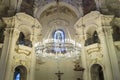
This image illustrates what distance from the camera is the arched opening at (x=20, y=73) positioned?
12.9 m

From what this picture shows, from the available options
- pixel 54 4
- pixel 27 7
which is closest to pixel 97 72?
pixel 54 4

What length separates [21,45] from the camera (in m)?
12.7

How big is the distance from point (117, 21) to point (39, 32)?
6.08 meters

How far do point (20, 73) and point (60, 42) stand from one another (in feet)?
12.6

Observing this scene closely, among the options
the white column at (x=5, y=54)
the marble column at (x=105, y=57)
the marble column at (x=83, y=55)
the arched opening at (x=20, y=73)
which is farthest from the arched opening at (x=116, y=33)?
the white column at (x=5, y=54)

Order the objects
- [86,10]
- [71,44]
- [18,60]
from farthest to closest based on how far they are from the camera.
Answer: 1. [86,10]
2. [18,60]
3. [71,44]

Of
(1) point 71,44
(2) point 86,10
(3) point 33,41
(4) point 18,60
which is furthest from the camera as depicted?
(2) point 86,10

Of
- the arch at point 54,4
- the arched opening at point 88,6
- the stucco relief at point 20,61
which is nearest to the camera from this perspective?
the stucco relief at point 20,61

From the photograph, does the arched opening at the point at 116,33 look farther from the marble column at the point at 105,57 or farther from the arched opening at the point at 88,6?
the arched opening at the point at 88,6

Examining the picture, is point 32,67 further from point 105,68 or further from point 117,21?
point 117,21

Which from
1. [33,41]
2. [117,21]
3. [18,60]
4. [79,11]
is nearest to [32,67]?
[18,60]

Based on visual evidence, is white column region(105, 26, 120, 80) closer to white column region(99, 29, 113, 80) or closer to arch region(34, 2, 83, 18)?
white column region(99, 29, 113, 80)

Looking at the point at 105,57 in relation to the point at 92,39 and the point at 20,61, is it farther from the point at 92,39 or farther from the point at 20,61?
the point at 20,61

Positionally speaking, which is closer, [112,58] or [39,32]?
[112,58]
